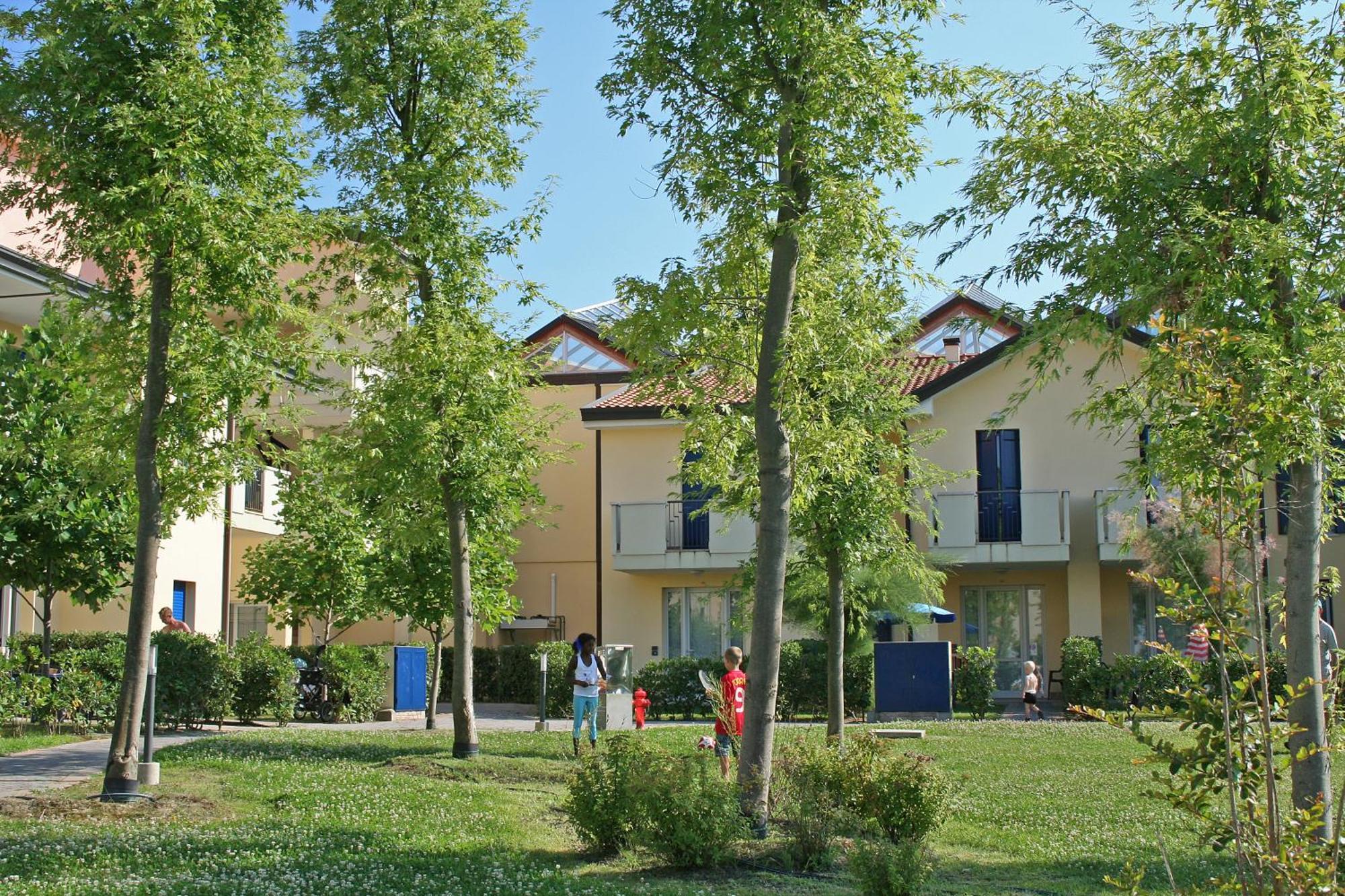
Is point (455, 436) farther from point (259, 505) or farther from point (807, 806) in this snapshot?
point (259, 505)

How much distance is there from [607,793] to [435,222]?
8.38m

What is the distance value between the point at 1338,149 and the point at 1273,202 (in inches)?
19.5

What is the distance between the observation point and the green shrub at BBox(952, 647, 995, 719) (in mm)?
24984

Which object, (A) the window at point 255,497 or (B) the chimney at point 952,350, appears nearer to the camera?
(A) the window at point 255,497

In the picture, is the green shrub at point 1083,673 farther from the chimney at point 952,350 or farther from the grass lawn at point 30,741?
the grass lawn at point 30,741

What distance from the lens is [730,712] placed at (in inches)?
483

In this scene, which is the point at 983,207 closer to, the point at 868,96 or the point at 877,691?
the point at 868,96

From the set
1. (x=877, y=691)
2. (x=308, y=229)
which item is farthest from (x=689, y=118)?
(x=877, y=691)

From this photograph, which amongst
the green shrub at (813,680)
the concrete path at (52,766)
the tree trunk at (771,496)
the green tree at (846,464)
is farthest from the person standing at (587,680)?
the green shrub at (813,680)

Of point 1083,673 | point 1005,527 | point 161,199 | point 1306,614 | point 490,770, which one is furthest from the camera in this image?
point 1005,527

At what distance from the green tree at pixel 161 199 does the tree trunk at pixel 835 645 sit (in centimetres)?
826

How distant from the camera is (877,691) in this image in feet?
78.6

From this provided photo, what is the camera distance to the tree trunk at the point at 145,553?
36.2 feet

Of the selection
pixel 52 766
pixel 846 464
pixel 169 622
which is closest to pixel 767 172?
pixel 846 464
